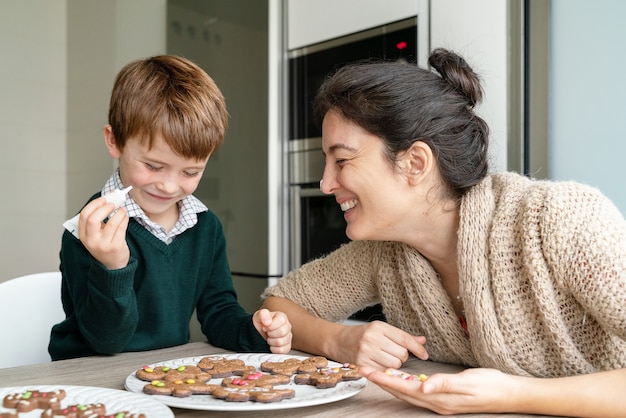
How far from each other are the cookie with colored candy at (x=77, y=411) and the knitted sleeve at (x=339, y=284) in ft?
2.33

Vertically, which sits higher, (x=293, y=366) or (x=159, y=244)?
(x=159, y=244)

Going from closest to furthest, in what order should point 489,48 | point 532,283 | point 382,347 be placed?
point 532,283
point 382,347
point 489,48

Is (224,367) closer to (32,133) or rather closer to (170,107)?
(170,107)

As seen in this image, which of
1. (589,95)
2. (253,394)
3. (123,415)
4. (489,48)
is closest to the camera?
(123,415)

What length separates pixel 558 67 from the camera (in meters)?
1.63

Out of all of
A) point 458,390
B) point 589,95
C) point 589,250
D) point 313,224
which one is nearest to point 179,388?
point 458,390

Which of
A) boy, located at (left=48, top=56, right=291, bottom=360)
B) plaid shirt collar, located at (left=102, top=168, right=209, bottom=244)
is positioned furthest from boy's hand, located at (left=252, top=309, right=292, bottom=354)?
plaid shirt collar, located at (left=102, top=168, right=209, bottom=244)

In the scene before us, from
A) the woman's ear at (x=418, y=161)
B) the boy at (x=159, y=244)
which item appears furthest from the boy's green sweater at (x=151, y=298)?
the woman's ear at (x=418, y=161)

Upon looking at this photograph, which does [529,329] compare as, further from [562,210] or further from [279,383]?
[279,383]

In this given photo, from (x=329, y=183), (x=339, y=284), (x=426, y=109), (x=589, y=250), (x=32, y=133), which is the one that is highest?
(x=32, y=133)

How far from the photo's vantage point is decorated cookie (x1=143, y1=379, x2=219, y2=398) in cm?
79

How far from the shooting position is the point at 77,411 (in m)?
0.69

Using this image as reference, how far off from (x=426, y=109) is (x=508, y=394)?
1.87ft

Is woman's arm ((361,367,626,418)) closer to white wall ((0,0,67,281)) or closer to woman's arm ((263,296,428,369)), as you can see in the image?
woman's arm ((263,296,428,369))
